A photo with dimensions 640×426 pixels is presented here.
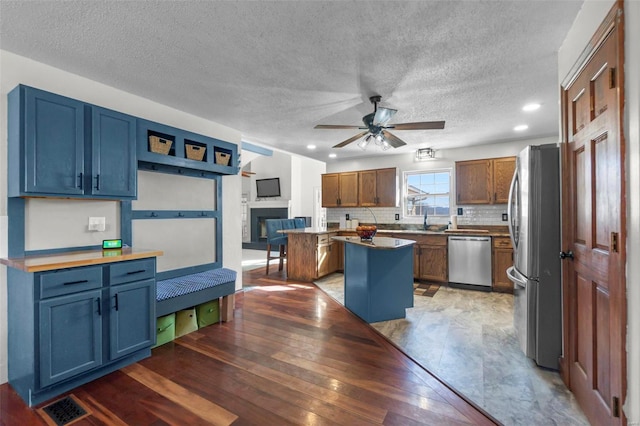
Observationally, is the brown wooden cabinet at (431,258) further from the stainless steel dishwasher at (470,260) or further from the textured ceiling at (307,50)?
the textured ceiling at (307,50)

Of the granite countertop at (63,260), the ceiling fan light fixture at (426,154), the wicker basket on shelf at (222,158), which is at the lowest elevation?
the granite countertop at (63,260)

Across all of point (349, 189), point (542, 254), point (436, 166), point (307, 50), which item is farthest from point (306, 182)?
point (542, 254)

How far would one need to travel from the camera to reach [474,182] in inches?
201

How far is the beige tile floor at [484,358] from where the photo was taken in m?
1.80

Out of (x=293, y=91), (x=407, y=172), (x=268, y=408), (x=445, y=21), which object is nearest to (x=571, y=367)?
(x=268, y=408)

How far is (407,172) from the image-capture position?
595 centimetres

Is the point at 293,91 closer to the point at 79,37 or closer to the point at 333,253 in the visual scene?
the point at 79,37

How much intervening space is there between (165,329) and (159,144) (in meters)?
1.78

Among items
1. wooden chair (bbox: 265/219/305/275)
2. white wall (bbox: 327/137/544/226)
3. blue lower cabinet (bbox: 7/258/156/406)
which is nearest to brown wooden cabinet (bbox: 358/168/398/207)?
white wall (bbox: 327/137/544/226)

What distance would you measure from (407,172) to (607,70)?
4.55 meters

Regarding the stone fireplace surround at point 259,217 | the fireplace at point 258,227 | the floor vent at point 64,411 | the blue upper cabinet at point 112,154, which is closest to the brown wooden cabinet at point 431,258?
the blue upper cabinet at point 112,154

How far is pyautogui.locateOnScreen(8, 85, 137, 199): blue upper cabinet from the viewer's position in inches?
81.7

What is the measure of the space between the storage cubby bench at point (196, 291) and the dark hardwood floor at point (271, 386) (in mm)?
324

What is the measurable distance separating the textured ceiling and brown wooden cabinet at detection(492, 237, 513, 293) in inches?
75.1
